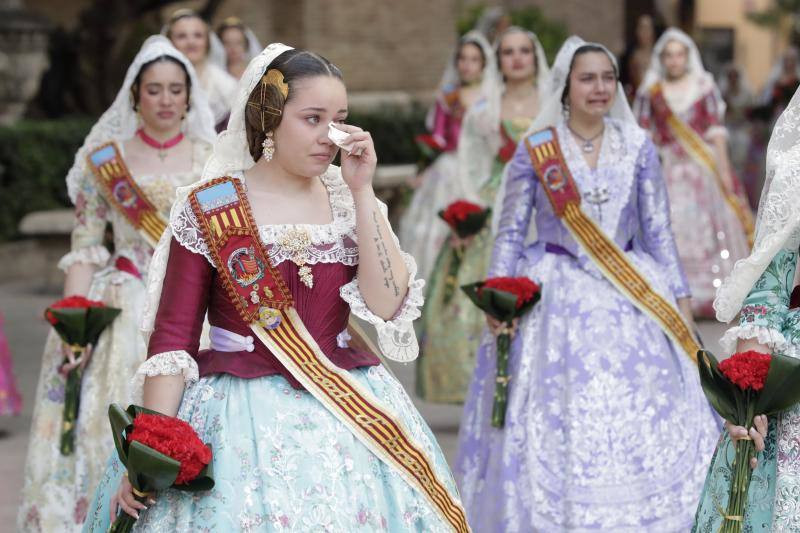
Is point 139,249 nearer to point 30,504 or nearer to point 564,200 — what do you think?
point 30,504

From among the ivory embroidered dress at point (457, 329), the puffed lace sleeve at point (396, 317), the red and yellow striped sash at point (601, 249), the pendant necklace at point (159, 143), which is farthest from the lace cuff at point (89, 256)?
the ivory embroidered dress at point (457, 329)

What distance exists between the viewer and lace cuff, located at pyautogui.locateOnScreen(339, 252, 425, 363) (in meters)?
3.91

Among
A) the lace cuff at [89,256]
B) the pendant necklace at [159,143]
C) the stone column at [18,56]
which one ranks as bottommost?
the lace cuff at [89,256]

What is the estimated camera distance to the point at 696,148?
11531mm

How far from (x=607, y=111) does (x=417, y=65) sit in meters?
14.0

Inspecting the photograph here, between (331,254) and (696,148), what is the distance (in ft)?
26.1

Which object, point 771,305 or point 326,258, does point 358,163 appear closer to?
point 326,258

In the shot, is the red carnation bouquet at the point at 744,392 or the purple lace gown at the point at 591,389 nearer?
the red carnation bouquet at the point at 744,392

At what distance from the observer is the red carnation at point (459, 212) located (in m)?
8.18

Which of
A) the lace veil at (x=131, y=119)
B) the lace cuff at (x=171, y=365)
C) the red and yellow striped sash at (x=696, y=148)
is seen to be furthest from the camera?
the red and yellow striped sash at (x=696, y=148)

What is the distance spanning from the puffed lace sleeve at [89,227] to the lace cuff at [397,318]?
87.8 inches

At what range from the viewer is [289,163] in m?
3.90

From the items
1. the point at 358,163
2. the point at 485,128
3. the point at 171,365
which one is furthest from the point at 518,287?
the point at 485,128

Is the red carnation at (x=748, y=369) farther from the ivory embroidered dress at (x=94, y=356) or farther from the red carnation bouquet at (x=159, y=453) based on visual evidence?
the ivory embroidered dress at (x=94, y=356)
